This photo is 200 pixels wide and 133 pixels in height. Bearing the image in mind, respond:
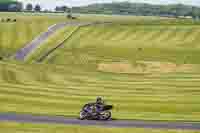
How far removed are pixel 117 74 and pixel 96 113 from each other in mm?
38803

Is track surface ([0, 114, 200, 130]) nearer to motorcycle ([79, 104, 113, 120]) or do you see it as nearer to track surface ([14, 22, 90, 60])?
motorcycle ([79, 104, 113, 120])

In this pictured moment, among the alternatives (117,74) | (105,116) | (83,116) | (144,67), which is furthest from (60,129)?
(144,67)

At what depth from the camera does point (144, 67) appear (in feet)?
293

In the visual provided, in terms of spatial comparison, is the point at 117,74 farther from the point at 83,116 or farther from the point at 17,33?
the point at 17,33

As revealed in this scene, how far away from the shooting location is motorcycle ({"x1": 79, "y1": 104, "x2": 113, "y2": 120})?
45438mm

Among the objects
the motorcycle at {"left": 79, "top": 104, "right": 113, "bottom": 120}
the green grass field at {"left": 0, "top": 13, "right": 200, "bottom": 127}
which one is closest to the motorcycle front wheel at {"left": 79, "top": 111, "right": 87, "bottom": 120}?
the motorcycle at {"left": 79, "top": 104, "right": 113, "bottom": 120}

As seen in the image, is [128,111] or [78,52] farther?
[78,52]

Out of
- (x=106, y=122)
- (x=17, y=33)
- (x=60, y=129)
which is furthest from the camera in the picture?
(x=17, y=33)

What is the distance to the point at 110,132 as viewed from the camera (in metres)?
39.6

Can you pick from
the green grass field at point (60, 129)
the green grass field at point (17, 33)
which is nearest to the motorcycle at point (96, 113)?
the green grass field at point (60, 129)

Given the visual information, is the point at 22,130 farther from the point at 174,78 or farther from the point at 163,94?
the point at 174,78

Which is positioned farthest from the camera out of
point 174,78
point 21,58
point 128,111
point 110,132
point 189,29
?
point 189,29

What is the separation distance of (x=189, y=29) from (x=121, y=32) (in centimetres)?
1515

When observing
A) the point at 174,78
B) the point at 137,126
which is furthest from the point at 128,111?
the point at 174,78
